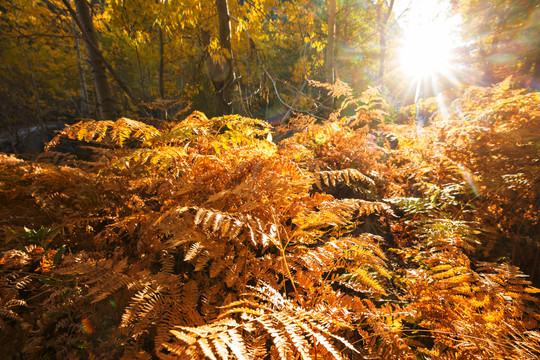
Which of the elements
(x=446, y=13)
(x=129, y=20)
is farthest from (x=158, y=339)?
(x=446, y=13)

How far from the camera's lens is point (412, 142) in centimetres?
296

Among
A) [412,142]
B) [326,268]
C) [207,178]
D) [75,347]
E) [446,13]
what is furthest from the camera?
[446,13]

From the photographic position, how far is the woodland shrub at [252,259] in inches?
38.5

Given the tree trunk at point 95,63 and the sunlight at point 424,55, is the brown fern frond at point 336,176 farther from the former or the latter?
the sunlight at point 424,55

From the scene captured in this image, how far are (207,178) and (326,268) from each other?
996 millimetres

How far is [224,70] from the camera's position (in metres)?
3.69

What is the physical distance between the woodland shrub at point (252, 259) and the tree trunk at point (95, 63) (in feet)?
6.75

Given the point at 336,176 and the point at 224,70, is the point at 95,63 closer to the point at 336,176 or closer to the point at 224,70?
the point at 224,70

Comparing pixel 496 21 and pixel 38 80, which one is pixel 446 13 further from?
pixel 38 80

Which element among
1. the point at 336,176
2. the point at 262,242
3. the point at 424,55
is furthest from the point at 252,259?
the point at 424,55

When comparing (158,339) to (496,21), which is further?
(496,21)

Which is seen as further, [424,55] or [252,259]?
[424,55]

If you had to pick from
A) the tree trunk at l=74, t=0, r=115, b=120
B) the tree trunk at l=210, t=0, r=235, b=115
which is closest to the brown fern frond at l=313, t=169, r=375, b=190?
the tree trunk at l=210, t=0, r=235, b=115

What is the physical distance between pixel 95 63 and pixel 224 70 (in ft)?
6.82
